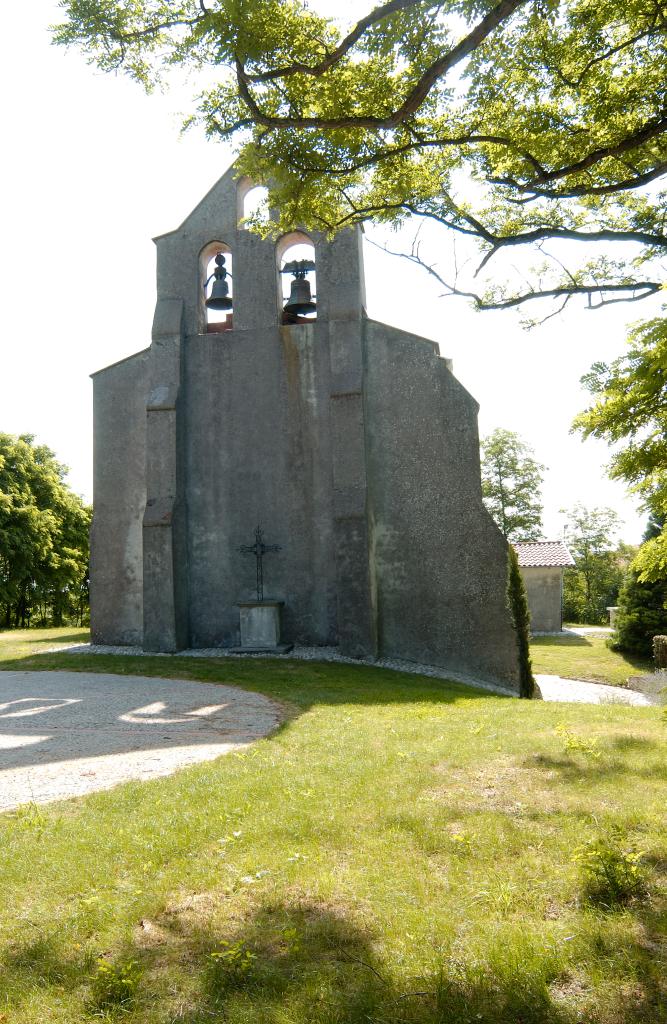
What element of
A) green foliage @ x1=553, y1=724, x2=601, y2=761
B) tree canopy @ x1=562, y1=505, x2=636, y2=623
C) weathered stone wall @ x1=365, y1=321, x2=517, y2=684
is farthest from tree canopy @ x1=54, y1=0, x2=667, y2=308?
tree canopy @ x1=562, y1=505, x2=636, y2=623

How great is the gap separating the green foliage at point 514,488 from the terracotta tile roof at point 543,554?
25.1 feet

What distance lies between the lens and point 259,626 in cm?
1639

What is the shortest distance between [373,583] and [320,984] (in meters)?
13.7

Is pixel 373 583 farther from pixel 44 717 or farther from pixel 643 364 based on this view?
pixel 643 364

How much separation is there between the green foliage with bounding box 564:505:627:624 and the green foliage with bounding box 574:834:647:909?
43.0 metres

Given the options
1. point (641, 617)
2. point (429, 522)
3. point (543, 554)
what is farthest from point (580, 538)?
point (429, 522)

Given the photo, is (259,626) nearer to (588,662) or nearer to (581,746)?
(581,746)

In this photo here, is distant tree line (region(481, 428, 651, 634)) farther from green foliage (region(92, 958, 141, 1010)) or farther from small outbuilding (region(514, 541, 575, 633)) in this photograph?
green foliage (region(92, 958, 141, 1010))

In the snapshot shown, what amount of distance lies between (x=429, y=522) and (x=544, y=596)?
19.4m

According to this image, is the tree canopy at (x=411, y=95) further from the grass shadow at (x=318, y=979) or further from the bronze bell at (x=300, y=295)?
the bronze bell at (x=300, y=295)

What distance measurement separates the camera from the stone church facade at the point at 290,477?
A: 16.1m

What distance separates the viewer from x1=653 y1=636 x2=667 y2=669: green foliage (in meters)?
21.0

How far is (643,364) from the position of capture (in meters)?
5.33

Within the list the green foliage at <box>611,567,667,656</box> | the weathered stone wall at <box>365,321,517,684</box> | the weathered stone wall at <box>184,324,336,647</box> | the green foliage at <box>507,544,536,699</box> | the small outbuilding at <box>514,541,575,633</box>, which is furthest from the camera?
the small outbuilding at <box>514,541,575,633</box>
